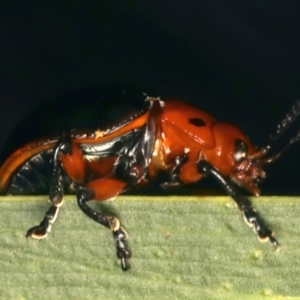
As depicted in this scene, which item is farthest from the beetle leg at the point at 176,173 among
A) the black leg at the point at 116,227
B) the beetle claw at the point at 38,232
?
the beetle claw at the point at 38,232

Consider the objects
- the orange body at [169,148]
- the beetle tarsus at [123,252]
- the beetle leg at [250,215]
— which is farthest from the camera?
the orange body at [169,148]

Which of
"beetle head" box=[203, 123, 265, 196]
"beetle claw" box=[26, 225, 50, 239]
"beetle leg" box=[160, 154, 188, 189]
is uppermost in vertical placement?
"beetle head" box=[203, 123, 265, 196]

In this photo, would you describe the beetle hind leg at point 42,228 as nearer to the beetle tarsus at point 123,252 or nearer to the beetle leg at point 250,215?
the beetle tarsus at point 123,252

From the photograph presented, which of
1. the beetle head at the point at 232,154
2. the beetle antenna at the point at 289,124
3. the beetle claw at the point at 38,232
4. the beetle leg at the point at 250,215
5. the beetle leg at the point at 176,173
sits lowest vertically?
the beetle claw at the point at 38,232

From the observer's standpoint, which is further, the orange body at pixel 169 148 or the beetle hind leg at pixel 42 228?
the orange body at pixel 169 148

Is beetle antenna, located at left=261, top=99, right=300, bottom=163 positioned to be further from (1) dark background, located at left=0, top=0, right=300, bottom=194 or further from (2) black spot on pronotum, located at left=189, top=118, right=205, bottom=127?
(2) black spot on pronotum, located at left=189, top=118, right=205, bottom=127

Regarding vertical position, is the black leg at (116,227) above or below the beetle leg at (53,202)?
above

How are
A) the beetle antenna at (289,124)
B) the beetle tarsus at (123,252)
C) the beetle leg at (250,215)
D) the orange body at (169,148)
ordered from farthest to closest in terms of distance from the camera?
the orange body at (169,148)
the beetle antenna at (289,124)
the beetle tarsus at (123,252)
the beetle leg at (250,215)

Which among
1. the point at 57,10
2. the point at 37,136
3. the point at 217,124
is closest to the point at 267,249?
the point at 217,124

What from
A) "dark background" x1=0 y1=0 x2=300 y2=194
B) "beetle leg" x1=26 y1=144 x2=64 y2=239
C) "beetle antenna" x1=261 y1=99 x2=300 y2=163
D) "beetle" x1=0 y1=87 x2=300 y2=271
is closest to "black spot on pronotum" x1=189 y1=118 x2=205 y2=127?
"beetle" x1=0 y1=87 x2=300 y2=271
